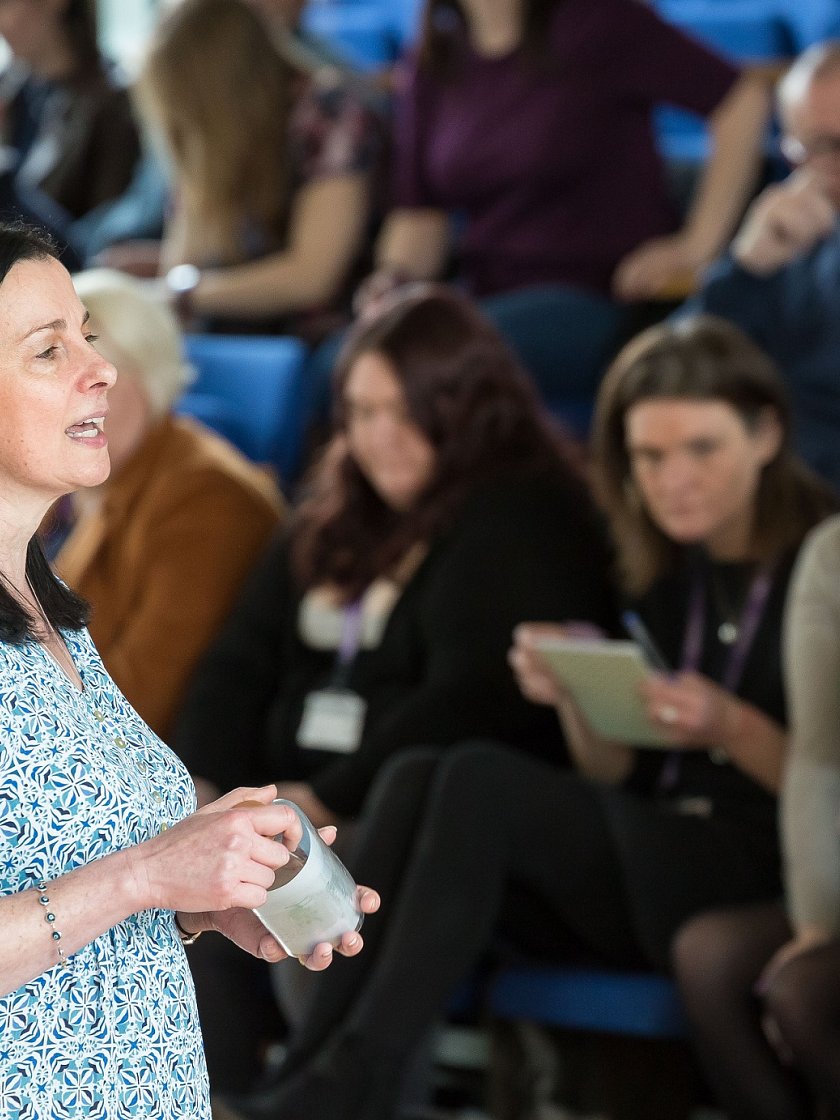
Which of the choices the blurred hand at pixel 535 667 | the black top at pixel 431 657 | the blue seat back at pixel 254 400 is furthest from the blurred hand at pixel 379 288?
the blurred hand at pixel 535 667

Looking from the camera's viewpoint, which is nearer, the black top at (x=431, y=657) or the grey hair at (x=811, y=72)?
the black top at (x=431, y=657)

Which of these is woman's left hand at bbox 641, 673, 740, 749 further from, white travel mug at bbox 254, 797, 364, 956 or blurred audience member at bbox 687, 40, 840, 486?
white travel mug at bbox 254, 797, 364, 956

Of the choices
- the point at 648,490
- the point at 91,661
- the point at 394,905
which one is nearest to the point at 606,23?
the point at 648,490

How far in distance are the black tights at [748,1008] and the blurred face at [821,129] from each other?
53.9 inches

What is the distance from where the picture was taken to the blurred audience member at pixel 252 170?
3.65m

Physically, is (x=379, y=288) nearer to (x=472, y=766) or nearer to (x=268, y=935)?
(x=472, y=766)

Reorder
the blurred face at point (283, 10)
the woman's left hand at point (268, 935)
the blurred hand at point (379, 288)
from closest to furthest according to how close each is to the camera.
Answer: the woman's left hand at point (268, 935) → the blurred hand at point (379, 288) → the blurred face at point (283, 10)

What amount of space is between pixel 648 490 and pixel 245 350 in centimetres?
116

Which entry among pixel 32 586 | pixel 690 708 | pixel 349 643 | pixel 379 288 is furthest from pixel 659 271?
pixel 32 586

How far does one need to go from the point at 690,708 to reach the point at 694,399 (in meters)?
0.52

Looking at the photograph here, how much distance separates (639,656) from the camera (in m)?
2.32

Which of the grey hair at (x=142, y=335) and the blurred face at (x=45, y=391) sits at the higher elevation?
the blurred face at (x=45, y=391)

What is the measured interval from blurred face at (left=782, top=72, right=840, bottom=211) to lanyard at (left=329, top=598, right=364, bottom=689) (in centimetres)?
111

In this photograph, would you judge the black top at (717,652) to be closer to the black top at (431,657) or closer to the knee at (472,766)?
the black top at (431,657)
